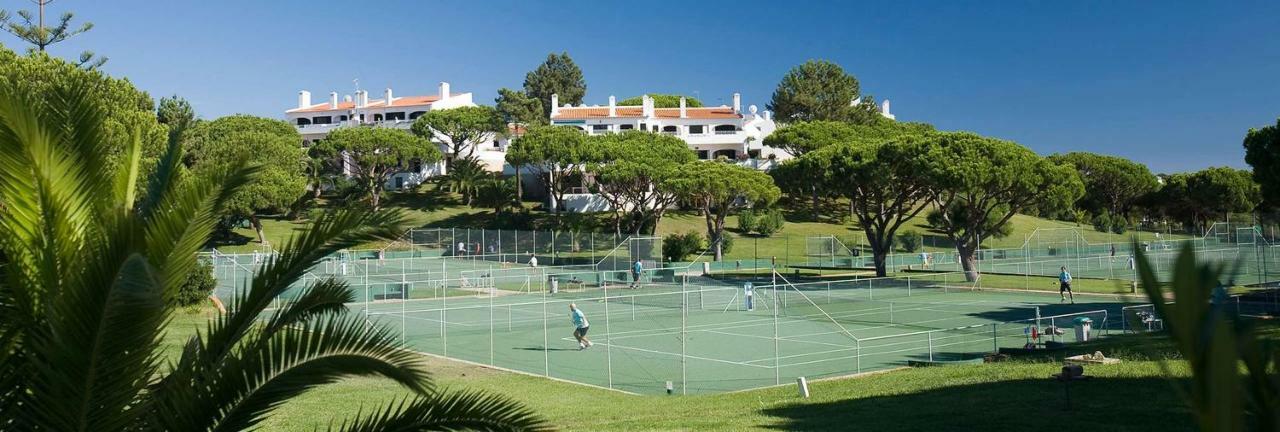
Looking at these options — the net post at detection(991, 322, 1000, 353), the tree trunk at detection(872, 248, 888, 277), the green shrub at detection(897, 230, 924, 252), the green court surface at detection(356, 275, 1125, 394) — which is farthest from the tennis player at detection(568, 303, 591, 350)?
the green shrub at detection(897, 230, 924, 252)

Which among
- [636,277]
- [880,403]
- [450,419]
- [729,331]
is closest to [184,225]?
[450,419]

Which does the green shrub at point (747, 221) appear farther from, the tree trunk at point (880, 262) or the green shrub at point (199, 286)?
the green shrub at point (199, 286)

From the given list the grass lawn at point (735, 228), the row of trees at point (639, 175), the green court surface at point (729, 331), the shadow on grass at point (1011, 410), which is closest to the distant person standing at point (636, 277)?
the green court surface at point (729, 331)

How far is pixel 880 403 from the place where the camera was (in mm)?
14117

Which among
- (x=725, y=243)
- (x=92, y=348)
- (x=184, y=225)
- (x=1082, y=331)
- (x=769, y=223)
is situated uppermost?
(x=769, y=223)

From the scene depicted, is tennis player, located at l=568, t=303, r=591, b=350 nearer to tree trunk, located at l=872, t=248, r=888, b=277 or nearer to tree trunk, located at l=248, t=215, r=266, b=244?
tree trunk, located at l=872, t=248, r=888, b=277

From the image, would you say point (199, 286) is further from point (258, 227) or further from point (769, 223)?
point (769, 223)

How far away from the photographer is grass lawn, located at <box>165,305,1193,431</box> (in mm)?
12023

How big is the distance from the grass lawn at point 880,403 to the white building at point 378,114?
66.2 metres

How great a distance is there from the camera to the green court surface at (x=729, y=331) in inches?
815

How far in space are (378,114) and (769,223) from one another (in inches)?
1746

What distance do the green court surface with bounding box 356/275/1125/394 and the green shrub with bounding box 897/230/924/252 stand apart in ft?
66.0

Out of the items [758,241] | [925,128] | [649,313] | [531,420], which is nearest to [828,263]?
[758,241]

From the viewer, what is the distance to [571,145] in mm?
64438
